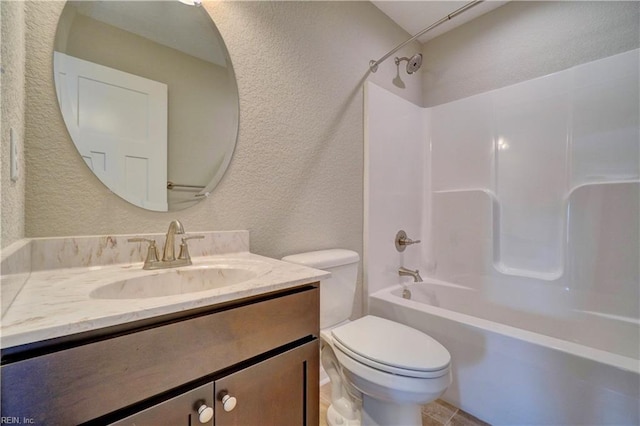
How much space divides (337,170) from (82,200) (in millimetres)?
1222

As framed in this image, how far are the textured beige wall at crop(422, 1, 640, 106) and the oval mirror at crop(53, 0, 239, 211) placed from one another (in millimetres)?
1919

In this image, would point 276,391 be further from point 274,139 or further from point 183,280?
point 274,139

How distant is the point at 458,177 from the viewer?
2.15 meters

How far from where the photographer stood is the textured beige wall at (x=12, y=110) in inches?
23.6

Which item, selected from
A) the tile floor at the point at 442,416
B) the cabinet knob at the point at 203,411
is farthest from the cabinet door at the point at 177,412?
the tile floor at the point at 442,416

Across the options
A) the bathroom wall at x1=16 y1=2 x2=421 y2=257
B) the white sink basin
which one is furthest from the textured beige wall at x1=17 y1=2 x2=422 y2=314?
the white sink basin

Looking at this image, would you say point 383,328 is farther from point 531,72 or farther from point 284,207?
point 531,72

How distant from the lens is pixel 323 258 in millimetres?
1348

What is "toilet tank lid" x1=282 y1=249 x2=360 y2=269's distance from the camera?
4.23 feet

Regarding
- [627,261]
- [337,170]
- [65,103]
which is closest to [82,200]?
[65,103]

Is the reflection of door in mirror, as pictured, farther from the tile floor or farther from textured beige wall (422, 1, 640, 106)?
textured beige wall (422, 1, 640, 106)

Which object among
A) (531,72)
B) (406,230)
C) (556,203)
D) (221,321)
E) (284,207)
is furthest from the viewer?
(406,230)

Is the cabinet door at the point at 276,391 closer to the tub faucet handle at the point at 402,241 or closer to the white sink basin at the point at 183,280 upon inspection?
the white sink basin at the point at 183,280

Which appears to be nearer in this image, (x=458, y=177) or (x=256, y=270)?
(x=256, y=270)
